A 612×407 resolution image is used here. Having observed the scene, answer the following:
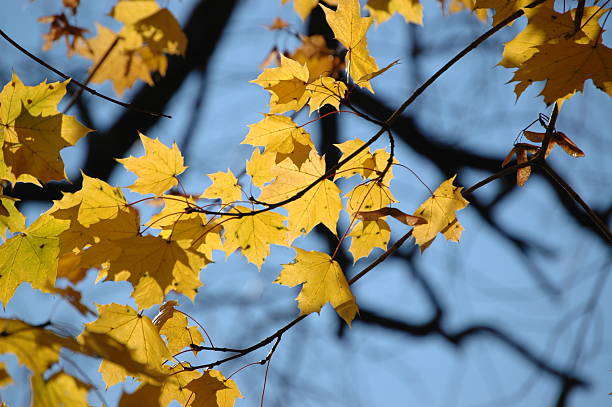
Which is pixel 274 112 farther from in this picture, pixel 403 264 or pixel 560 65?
pixel 403 264

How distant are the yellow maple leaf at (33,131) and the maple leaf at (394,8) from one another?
4.69ft

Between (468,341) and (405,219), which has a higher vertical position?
(405,219)

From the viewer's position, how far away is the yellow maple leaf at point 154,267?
131cm

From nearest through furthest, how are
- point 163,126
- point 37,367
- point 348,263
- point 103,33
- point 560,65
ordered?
1. point 37,367
2. point 560,65
3. point 103,33
4. point 163,126
5. point 348,263

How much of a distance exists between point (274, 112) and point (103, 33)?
2.09 m

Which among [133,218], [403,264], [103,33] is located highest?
[133,218]

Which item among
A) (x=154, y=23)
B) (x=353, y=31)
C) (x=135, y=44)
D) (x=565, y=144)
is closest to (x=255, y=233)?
(x=353, y=31)

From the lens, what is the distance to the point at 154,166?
151 cm

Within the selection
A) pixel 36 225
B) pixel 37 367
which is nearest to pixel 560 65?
pixel 37 367

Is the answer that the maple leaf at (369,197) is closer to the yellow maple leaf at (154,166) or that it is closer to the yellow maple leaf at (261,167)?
the yellow maple leaf at (261,167)

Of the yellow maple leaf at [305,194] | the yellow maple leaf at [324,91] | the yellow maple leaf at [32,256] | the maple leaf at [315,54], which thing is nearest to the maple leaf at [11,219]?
the yellow maple leaf at [32,256]

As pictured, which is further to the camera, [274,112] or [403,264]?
[403,264]

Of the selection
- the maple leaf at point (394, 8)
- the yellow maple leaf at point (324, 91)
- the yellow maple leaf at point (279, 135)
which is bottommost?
the yellow maple leaf at point (279, 135)

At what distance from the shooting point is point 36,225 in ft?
4.66
